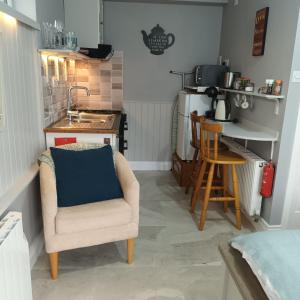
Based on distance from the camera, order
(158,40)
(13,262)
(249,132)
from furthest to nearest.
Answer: (158,40), (249,132), (13,262)

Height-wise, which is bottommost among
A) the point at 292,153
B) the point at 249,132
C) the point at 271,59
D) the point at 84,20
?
the point at 292,153

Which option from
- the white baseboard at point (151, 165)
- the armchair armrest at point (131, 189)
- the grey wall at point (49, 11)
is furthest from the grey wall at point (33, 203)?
the white baseboard at point (151, 165)

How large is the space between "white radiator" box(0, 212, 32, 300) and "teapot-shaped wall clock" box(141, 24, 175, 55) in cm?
310

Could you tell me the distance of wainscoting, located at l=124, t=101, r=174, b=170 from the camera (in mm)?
4234

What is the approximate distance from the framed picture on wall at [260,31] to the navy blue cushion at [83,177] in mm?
1771

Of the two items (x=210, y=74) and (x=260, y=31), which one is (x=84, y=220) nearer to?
(x=260, y=31)

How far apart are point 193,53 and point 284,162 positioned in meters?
2.21

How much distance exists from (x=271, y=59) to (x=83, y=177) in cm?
189

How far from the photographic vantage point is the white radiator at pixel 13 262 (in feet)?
4.12

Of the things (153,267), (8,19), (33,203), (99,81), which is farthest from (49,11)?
(153,267)

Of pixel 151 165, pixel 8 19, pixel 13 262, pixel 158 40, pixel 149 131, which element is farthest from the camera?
pixel 151 165

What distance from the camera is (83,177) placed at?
219cm

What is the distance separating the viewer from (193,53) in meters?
4.12

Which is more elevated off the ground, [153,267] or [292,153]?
[292,153]
